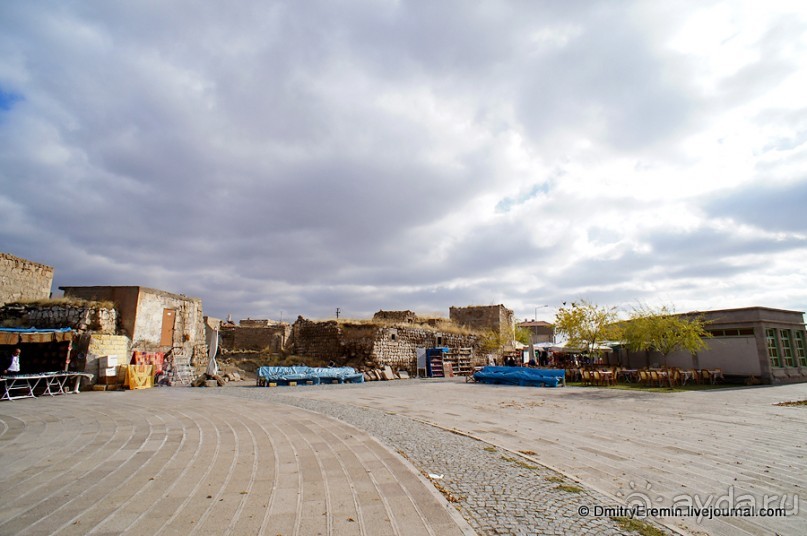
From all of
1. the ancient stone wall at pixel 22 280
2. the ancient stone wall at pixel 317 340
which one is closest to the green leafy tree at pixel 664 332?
the ancient stone wall at pixel 317 340

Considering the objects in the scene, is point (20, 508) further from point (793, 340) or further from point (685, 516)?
point (793, 340)

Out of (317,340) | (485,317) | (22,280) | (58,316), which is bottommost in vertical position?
(317,340)

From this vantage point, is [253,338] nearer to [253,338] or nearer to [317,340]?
[253,338]

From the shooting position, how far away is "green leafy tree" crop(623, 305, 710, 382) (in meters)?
18.7

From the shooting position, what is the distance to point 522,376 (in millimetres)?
21312

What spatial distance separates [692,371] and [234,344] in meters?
30.5

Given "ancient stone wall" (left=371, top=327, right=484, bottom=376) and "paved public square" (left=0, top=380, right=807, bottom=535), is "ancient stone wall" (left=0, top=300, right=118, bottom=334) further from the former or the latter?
"ancient stone wall" (left=371, top=327, right=484, bottom=376)

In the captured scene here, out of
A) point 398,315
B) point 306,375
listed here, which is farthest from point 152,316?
point 398,315

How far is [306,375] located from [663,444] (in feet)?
55.0

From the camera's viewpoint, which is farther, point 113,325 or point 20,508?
point 113,325

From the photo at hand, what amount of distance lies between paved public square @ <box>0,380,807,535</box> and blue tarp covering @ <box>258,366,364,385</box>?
917cm

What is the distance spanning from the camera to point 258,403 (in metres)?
12.0

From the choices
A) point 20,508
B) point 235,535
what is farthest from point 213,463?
point 235,535

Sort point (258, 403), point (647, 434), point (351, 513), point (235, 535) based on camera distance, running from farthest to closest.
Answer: point (258, 403) → point (647, 434) → point (351, 513) → point (235, 535)
